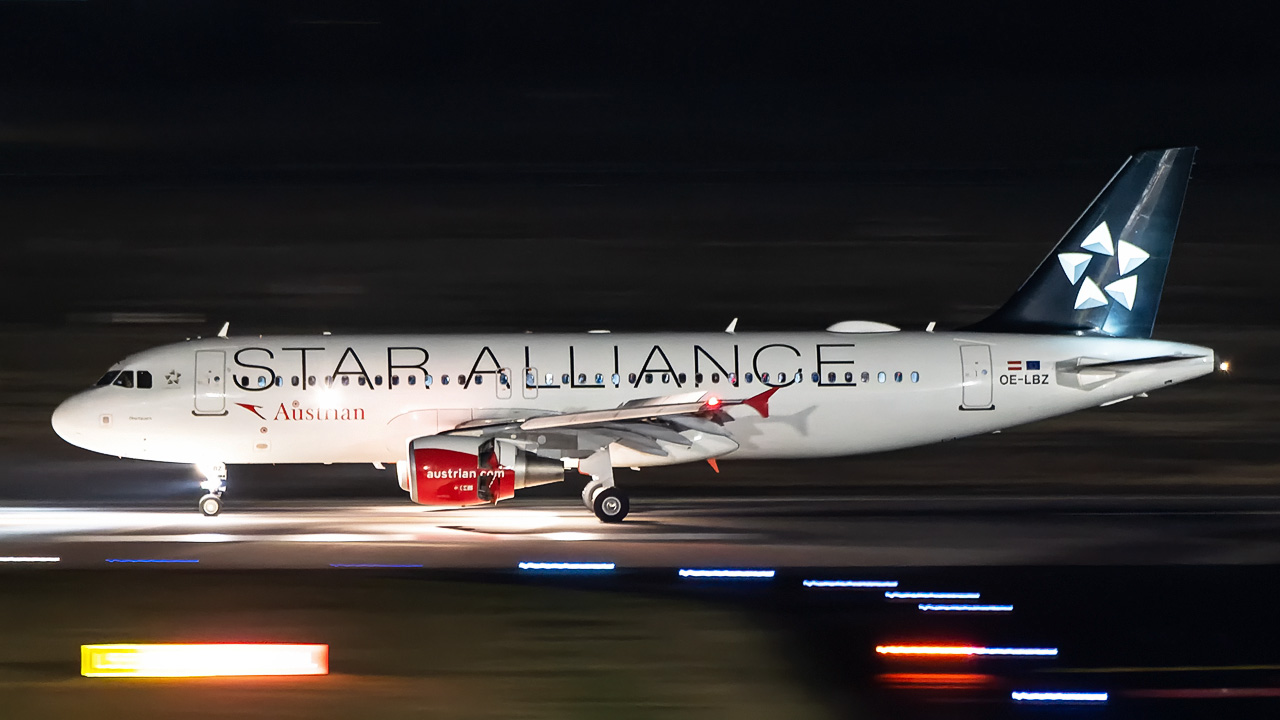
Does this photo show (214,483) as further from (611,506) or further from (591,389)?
(611,506)

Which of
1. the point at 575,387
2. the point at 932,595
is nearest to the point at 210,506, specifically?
the point at 575,387

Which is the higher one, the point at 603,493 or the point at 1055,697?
the point at 603,493

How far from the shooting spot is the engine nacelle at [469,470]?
67.2 feet

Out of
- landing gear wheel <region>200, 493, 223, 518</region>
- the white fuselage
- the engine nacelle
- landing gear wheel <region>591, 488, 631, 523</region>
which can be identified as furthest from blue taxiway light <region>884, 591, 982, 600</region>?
landing gear wheel <region>200, 493, 223, 518</region>

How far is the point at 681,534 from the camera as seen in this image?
66.3 feet

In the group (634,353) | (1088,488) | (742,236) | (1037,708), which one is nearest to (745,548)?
(634,353)

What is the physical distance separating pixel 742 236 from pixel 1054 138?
13.6m

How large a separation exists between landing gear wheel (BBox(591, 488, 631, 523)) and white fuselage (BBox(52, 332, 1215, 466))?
106 cm

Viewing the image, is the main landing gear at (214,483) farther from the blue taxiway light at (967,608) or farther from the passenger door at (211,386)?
the blue taxiway light at (967,608)

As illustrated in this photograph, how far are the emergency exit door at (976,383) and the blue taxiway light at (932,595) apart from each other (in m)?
8.97

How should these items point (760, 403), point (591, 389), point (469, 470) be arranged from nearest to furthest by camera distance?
point (469, 470), point (760, 403), point (591, 389)

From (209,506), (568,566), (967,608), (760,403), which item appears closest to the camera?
(967,608)

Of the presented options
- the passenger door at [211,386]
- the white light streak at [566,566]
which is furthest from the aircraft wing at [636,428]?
the white light streak at [566,566]

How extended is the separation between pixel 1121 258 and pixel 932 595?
11878 mm
